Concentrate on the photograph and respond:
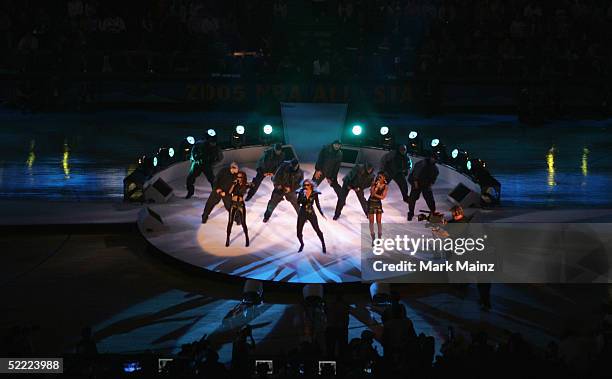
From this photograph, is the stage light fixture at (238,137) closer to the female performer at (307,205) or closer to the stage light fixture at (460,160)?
the stage light fixture at (460,160)

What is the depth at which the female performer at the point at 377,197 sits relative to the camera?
17156 millimetres

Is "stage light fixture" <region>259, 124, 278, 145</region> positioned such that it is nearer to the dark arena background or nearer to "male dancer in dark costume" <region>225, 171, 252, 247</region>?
the dark arena background

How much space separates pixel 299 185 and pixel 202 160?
3.24 meters

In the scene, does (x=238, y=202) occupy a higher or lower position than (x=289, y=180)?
lower

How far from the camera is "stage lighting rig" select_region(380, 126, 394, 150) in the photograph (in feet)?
80.4

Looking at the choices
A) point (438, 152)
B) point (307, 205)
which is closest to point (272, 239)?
point (307, 205)

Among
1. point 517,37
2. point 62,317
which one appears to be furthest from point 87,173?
point 517,37

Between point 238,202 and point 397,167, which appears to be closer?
point 238,202

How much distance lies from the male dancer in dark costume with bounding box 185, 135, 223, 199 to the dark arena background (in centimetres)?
6

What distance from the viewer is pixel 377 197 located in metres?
17.2

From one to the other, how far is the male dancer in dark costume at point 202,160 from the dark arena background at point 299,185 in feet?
0.19

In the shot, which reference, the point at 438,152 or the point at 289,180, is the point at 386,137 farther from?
the point at 289,180

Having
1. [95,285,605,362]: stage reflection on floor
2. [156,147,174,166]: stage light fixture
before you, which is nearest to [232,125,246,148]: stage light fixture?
[156,147,174,166]: stage light fixture

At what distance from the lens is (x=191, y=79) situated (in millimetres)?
33469
